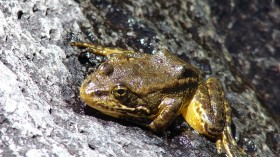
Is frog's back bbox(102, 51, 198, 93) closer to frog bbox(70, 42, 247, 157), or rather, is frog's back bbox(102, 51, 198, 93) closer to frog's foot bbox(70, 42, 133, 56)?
frog bbox(70, 42, 247, 157)

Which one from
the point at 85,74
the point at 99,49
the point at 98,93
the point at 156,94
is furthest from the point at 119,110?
the point at 99,49

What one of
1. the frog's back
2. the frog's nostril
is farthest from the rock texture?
the frog's back

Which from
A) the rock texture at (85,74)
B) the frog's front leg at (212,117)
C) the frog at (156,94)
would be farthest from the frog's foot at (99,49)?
the frog's front leg at (212,117)

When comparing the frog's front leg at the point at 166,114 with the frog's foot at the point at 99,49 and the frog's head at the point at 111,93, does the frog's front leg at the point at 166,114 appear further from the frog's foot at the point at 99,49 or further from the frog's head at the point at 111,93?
the frog's foot at the point at 99,49

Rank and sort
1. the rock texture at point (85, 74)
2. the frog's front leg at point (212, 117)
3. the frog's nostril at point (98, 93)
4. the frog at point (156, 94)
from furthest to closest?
1. the frog's front leg at point (212, 117)
2. the frog at point (156, 94)
3. the frog's nostril at point (98, 93)
4. the rock texture at point (85, 74)

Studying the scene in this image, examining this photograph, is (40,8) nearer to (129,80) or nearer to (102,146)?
(129,80)

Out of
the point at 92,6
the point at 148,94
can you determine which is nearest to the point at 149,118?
the point at 148,94

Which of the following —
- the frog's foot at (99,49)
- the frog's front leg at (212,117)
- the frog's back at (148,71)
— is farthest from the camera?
the frog's foot at (99,49)

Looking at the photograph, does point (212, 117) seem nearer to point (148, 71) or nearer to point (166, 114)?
point (166, 114)
